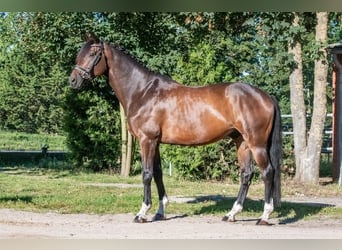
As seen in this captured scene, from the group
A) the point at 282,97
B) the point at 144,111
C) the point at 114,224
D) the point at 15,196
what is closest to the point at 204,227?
the point at 114,224

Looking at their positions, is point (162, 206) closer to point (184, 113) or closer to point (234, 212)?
point (234, 212)

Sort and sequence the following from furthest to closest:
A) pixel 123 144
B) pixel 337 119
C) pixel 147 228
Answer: pixel 123 144 → pixel 337 119 → pixel 147 228

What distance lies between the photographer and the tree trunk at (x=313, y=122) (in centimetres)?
1055

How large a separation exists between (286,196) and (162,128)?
3.68 meters

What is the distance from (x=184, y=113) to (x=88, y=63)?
1.16 meters

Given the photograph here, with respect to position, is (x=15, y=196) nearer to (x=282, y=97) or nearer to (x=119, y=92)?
(x=119, y=92)

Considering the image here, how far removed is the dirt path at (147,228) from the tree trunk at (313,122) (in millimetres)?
4565

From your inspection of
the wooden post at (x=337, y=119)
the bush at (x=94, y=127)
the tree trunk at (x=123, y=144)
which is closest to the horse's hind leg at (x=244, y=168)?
the wooden post at (x=337, y=119)

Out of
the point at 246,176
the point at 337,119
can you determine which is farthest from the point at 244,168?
the point at 337,119

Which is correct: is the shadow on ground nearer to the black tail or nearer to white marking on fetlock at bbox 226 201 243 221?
white marking on fetlock at bbox 226 201 243 221

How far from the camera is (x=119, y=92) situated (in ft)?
19.8

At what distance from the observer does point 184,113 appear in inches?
228

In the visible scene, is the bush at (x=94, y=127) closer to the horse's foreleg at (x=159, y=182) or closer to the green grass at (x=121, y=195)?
the green grass at (x=121, y=195)
